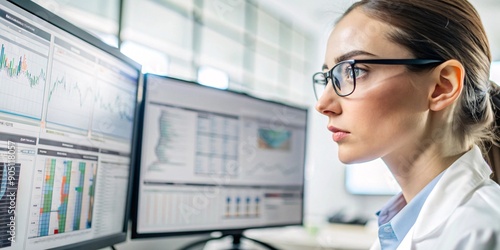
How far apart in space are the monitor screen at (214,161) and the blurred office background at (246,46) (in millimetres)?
210

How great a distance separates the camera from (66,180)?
2.59 ft

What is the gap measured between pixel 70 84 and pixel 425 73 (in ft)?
2.14

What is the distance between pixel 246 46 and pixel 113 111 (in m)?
Answer: 2.10

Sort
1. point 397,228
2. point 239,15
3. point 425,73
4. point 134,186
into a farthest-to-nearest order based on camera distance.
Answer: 1. point 239,15
2. point 134,186
3. point 397,228
4. point 425,73

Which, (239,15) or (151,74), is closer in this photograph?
(151,74)

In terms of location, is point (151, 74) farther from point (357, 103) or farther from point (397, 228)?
point (397, 228)

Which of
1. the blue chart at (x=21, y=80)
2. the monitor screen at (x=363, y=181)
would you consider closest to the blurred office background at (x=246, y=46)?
the monitor screen at (x=363, y=181)

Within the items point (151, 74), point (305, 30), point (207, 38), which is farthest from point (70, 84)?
point (305, 30)

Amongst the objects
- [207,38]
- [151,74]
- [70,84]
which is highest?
[207,38]

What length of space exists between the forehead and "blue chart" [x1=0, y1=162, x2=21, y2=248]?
612mm

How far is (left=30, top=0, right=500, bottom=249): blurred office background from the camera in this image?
186 cm

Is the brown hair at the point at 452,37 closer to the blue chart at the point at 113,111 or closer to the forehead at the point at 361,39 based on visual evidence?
the forehead at the point at 361,39

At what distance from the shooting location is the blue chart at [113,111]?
0.89 m

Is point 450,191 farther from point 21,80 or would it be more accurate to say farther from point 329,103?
point 21,80
